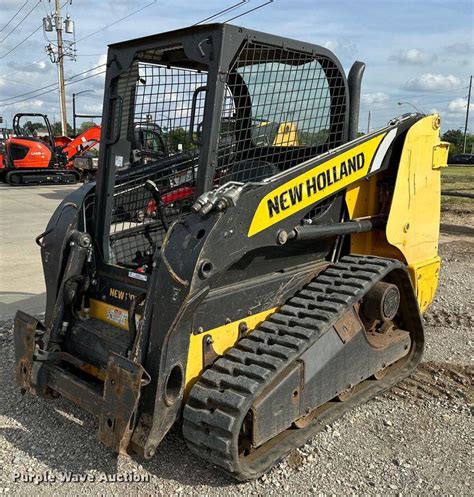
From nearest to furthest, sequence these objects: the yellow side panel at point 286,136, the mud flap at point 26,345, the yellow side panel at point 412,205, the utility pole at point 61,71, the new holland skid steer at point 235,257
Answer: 1. the new holland skid steer at point 235,257
2. the mud flap at point 26,345
3. the yellow side panel at point 286,136
4. the yellow side panel at point 412,205
5. the utility pole at point 61,71

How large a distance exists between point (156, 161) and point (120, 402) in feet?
6.48

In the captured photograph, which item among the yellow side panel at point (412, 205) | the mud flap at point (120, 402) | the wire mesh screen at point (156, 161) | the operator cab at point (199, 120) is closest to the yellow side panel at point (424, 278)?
the yellow side panel at point (412, 205)

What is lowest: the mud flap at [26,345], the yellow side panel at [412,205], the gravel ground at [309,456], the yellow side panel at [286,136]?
the gravel ground at [309,456]

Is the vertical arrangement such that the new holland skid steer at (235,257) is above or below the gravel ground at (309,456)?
above

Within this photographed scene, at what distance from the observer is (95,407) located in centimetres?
296

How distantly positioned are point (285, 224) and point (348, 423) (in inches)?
54.7

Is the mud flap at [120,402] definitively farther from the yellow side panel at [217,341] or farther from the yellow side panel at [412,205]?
the yellow side panel at [412,205]

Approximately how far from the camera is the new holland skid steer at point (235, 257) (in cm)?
275

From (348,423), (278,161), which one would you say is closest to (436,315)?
(348,423)

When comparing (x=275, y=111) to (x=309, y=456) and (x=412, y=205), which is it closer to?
(x=412, y=205)

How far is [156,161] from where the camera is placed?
4098 millimetres

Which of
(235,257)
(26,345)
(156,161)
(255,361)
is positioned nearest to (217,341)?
(255,361)

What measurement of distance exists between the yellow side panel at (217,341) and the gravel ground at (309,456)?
0.57 meters

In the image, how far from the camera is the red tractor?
19406 mm
